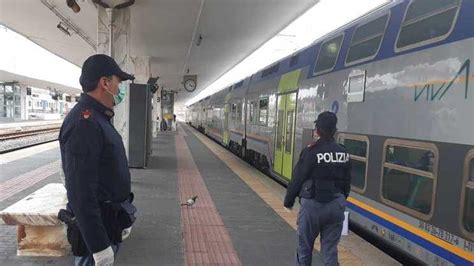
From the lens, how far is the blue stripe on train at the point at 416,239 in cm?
403

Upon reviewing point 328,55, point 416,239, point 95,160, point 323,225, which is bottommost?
point 416,239

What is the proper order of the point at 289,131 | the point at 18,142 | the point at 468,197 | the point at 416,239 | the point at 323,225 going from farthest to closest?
the point at 18,142 < the point at 289,131 < the point at 416,239 < the point at 323,225 < the point at 468,197

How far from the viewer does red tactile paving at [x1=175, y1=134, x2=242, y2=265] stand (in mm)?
5238

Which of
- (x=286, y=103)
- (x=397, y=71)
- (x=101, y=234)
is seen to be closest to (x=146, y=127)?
(x=286, y=103)

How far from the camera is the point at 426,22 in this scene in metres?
4.75

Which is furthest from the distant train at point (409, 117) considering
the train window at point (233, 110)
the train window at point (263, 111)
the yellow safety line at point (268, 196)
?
the train window at point (233, 110)

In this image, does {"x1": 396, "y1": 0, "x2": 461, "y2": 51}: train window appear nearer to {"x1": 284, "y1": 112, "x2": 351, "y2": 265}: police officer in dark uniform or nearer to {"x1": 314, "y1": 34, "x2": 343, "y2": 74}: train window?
{"x1": 284, "y1": 112, "x2": 351, "y2": 265}: police officer in dark uniform

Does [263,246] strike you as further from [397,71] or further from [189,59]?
[189,59]

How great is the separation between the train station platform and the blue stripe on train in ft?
1.25

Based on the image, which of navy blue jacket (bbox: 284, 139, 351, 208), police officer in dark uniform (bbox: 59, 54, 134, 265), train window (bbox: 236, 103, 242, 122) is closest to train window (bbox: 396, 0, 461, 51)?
navy blue jacket (bbox: 284, 139, 351, 208)

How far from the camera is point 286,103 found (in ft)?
33.0

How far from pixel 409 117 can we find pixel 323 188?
157cm

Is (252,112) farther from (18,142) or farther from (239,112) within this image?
(18,142)

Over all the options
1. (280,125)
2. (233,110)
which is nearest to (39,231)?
(280,125)
